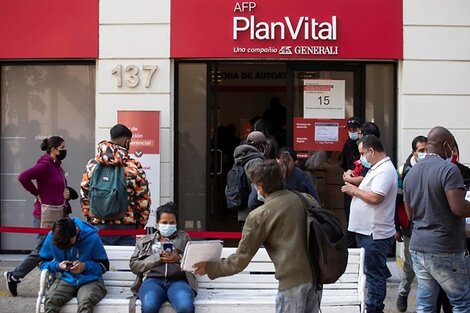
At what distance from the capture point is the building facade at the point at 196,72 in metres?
9.87

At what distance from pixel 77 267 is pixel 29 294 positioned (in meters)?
2.30

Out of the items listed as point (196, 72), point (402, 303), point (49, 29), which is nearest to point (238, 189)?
point (402, 303)

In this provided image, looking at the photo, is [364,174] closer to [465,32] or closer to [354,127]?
[354,127]

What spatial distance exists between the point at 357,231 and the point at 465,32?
4.13 metres

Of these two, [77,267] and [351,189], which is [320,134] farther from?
[77,267]

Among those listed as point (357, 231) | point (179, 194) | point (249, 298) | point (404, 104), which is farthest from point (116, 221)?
point (404, 104)

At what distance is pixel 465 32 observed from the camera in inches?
389

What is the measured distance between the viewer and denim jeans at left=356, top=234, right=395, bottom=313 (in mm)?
6969

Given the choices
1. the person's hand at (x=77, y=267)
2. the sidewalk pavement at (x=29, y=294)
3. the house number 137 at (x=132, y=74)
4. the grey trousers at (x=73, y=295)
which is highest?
the house number 137 at (x=132, y=74)

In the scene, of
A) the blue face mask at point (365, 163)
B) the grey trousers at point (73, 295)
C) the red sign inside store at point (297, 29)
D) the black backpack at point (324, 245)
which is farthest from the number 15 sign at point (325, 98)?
the black backpack at point (324, 245)

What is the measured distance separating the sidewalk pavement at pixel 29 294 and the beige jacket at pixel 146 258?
1846 mm

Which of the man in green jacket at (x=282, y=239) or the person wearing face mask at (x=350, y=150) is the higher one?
the person wearing face mask at (x=350, y=150)

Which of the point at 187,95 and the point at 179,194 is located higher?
the point at 187,95

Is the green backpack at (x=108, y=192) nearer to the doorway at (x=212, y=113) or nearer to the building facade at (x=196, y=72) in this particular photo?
the building facade at (x=196, y=72)
